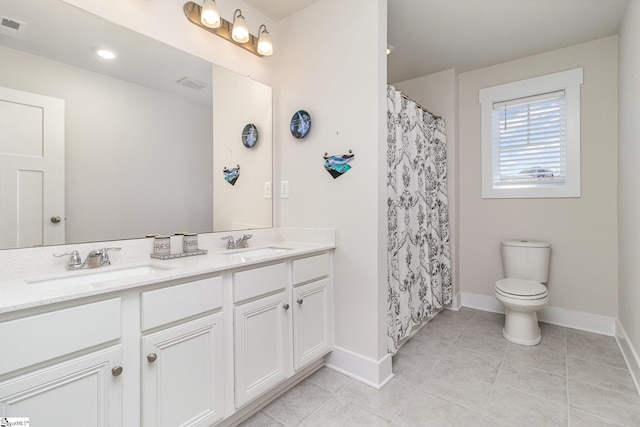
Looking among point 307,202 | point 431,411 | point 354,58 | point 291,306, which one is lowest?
point 431,411

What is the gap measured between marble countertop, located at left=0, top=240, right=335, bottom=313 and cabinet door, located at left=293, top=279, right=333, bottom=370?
256mm

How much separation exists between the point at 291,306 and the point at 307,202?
2.44ft

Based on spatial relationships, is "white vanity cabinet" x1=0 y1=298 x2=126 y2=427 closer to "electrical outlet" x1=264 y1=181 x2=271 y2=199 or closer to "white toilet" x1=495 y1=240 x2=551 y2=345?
"electrical outlet" x1=264 y1=181 x2=271 y2=199

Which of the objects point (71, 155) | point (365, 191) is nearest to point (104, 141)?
point (71, 155)

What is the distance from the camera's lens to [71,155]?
1367 mm

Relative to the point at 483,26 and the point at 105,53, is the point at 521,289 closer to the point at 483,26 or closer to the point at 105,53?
the point at 483,26

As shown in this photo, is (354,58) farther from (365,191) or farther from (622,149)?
(622,149)

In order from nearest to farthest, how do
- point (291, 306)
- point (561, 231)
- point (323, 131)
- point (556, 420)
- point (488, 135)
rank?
point (556, 420) < point (291, 306) < point (323, 131) < point (561, 231) < point (488, 135)

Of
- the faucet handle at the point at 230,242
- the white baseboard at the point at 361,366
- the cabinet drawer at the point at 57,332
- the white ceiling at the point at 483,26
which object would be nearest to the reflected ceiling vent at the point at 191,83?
the white ceiling at the point at 483,26

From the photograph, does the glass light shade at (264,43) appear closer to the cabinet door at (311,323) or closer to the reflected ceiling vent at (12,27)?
the reflected ceiling vent at (12,27)

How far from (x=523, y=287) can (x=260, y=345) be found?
6.84 feet

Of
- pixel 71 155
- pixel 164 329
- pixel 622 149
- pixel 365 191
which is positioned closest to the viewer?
pixel 164 329

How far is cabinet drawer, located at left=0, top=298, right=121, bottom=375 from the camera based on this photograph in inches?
32.4

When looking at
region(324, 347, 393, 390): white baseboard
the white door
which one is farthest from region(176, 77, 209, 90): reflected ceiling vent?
region(324, 347, 393, 390): white baseboard
